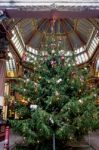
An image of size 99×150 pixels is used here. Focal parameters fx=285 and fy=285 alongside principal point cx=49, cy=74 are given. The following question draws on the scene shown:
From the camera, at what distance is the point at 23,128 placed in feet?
33.9

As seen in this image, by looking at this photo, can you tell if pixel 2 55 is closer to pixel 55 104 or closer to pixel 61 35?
pixel 55 104

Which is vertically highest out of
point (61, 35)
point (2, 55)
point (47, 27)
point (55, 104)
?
point (47, 27)

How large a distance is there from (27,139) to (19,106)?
145 cm

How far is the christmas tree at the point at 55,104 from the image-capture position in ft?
34.3

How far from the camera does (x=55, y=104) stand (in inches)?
435

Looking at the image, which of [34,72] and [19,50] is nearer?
[34,72]

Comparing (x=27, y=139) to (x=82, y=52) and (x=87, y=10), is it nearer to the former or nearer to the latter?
(x=87, y=10)

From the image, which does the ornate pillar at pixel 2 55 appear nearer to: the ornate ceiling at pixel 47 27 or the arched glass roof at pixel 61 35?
the ornate ceiling at pixel 47 27

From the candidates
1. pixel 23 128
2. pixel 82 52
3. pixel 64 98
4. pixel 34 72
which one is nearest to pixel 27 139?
pixel 23 128

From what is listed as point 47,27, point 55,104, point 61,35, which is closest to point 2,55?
point 55,104

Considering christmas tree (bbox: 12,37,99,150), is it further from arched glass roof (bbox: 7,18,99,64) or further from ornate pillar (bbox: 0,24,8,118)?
arched glass roof (bbox: 7,18,99,64)

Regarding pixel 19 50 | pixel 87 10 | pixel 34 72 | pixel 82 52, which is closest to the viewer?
pixel 34 72

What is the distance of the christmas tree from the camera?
1047 centimetres

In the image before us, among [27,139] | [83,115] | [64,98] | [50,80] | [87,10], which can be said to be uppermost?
[87,10]
